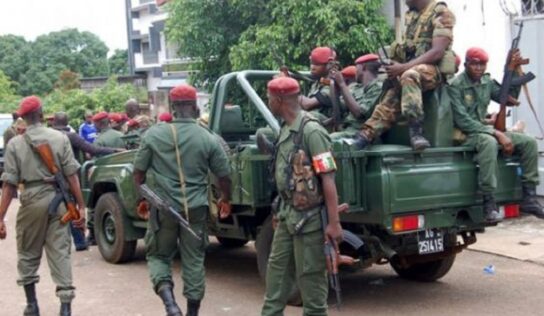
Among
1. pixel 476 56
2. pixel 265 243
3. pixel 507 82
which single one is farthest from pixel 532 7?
pixel 265 243

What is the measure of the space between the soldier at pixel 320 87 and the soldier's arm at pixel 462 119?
1.01 m

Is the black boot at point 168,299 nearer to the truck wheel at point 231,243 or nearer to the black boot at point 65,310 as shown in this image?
the black boot at point 65,310

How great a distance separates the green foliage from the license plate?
703cm

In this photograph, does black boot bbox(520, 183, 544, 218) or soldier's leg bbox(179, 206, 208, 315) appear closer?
soldier's leg bbox(179, 206, 208, 315)

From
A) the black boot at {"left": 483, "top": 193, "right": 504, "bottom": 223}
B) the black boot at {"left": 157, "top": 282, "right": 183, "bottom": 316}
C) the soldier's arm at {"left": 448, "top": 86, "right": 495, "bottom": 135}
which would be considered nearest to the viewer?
the black boot at {"left": 157, "top": 282, "right": 183, "bottom": 316}

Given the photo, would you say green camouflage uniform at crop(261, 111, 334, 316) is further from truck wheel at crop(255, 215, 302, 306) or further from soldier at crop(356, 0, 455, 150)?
truck wheel at crop(255, 215, 302, 306)

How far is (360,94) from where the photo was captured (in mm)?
6797

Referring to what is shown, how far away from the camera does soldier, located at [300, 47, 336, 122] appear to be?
255 inches

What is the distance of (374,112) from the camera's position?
6.38 metres

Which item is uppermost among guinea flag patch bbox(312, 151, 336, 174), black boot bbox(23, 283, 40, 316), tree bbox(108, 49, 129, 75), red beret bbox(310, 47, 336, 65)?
tree bbox(108, 49, 129, 75)

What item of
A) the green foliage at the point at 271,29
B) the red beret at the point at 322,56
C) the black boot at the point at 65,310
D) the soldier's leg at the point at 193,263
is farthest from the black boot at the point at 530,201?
the green foliage at the point at 271,29

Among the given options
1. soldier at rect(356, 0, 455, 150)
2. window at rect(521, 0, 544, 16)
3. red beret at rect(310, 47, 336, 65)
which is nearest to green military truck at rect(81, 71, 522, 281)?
soldier at rect(356, 0, 455, 150)

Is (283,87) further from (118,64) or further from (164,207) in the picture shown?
(118,64)

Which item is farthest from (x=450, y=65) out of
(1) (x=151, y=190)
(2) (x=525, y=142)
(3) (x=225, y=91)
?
(1) (x=151, y=190)
